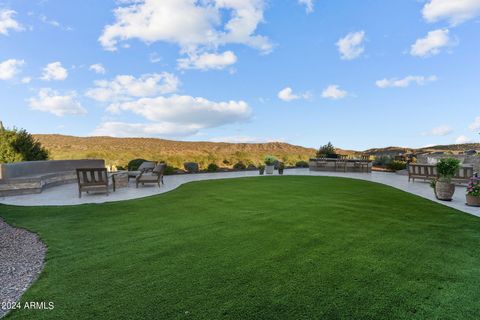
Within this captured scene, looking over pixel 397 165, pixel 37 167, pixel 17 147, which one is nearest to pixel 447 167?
pixel 397 165

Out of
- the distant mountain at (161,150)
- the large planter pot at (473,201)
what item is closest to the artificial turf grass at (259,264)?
the large planter pot at (473,201)

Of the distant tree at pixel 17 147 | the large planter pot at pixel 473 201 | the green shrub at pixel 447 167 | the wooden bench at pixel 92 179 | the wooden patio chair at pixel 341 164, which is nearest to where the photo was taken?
the large planter pot at pixel 473 201

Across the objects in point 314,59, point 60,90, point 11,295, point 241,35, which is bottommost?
point 11,295

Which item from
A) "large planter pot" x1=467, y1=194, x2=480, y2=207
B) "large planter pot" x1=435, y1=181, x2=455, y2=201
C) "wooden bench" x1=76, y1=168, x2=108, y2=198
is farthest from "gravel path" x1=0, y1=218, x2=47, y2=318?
"large planter pot" x1=435, y1=181, x2=455, y2=201

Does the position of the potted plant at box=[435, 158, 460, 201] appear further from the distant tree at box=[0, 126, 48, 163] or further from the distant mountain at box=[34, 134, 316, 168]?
the distant tree at box=[0, 126, 48, 163]

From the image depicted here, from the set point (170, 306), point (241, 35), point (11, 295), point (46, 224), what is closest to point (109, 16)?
point (241, 35)

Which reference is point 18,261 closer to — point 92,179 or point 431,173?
point 92,179

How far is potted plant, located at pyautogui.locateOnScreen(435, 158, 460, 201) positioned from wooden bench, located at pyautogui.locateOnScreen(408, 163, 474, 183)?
3079 mm

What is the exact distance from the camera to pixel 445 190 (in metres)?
7.42

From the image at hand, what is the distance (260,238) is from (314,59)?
11.9 metres

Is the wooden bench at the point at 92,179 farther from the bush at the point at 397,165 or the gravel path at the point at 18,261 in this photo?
the bush at the point at 397,165

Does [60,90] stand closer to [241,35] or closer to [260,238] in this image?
[241,35]

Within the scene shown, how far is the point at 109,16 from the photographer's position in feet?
35.1

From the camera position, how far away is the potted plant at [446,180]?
7.37 meters
